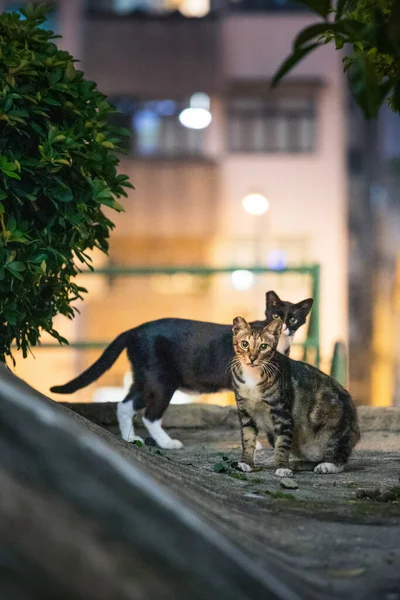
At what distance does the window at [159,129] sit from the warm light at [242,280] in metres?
3.82

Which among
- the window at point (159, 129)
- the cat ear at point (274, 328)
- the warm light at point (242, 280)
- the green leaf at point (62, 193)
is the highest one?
the window at point (159, 129)

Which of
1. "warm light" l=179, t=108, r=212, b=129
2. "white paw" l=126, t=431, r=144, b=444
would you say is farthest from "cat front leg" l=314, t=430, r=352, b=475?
"warm light" l=179, t=108, r=212, b=129

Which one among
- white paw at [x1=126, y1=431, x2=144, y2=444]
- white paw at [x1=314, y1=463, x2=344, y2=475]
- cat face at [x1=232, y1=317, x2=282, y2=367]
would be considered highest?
A: cat face at [x1=232, y1=317, x2=282, y2=367]

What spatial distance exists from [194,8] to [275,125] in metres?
2.48

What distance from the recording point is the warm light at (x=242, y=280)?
8133 millimetres

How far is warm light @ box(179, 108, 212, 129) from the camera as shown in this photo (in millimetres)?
18578

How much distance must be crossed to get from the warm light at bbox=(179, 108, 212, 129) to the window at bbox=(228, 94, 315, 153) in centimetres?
46

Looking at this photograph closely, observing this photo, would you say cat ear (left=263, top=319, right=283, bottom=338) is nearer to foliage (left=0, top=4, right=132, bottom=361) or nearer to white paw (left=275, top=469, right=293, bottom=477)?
white paw (left=275, top=469, right=293, bottom=477)

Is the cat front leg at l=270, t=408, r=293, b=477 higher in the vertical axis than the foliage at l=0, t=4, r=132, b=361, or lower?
lower

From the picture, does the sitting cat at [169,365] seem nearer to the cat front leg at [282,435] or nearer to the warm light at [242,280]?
the cat front leg at [282,435]

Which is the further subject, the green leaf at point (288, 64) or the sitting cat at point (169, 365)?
the sitting cat at point (169, 365)

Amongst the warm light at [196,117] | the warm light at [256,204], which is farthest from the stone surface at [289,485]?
the warm light at [196,117]

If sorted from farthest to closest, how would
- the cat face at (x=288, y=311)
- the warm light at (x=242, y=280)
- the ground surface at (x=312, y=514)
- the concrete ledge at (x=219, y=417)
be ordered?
1. the warm light at (x=242, y=280)
2. the concrete ledge at (x=219, y=417)
3. the cat face at (x=288, y=311)
4. the ground surface at (x=312, y=514)

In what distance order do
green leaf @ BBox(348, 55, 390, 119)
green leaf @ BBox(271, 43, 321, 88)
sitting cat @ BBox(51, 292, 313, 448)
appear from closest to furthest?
green leaf @ BBox(271, 43, 321, 88) → green leaf @ BBox(348, 55, 390, 119) → sitting cat @ BBox(51, 292, 313, 448)
